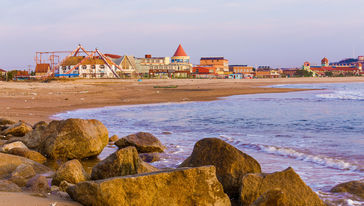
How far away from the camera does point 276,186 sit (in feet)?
14.5

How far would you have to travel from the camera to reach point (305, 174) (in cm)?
655

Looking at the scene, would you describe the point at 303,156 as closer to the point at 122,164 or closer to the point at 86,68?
the point at 122,164

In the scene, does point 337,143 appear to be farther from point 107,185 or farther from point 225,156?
point 107,185

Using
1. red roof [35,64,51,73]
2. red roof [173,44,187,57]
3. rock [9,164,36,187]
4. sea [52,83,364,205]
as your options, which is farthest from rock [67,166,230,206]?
red roof [173,44,187,57]

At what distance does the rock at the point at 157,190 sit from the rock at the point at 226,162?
0.85 meters

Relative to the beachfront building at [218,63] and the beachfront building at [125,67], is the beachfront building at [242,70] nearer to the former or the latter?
the beachfront building at [218,63]

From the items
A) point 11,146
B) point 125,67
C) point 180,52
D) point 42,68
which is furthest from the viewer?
point 180,52

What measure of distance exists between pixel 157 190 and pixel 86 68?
8196cm

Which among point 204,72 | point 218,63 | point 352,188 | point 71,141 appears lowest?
point 352,188

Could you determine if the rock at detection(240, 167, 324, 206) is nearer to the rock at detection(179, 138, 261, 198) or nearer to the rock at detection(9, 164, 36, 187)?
the rock at detection(179, 138, 261, 198)

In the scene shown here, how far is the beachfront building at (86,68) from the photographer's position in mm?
81750

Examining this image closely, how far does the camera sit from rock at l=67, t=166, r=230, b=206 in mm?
3785

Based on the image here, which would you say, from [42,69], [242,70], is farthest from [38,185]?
[242,70]

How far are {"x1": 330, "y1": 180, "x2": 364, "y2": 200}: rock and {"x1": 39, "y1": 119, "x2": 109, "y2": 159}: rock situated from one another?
4715 millimetres
